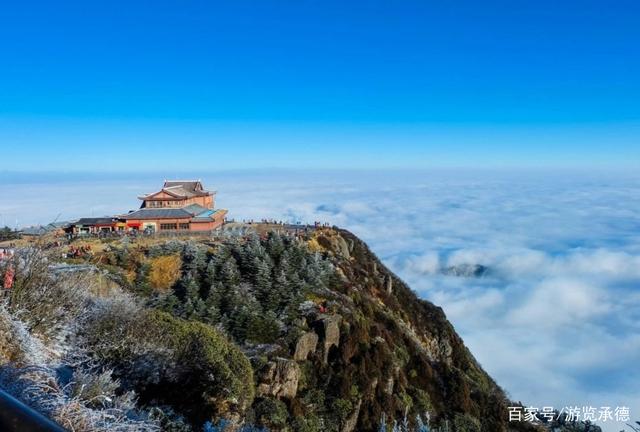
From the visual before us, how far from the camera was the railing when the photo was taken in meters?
2.13

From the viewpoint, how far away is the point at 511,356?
86312 mm

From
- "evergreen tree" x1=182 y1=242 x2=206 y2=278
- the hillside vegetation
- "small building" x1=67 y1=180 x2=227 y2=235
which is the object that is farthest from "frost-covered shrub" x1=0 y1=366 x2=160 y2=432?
"small building" x1=67 y1=180 x2=227 y2=235

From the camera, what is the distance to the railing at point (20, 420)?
213cm

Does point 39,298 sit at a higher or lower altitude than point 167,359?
higher

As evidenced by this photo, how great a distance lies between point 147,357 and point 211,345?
6.26 ft

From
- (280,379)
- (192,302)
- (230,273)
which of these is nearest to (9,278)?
(280,379)

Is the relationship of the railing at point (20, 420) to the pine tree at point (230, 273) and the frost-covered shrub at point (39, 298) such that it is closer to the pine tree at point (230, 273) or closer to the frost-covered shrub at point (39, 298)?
the frost-covered shrub at point (39, 298)

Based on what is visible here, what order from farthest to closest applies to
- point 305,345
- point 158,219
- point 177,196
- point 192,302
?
point 177,196
point 158,219
point 192,302
point 305,345

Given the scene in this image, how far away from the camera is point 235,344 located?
17.1 metres

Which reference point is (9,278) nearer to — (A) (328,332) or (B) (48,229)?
(B) (48,229)

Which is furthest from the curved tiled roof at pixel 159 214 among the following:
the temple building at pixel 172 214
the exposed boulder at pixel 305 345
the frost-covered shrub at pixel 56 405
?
the frost-covered shrub at pixel 56 405

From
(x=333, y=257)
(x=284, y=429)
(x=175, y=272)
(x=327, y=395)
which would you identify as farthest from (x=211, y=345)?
(x=333, y=257)

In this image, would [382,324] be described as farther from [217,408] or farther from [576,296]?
[576,296]

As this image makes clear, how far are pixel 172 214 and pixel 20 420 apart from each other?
3621 cm
